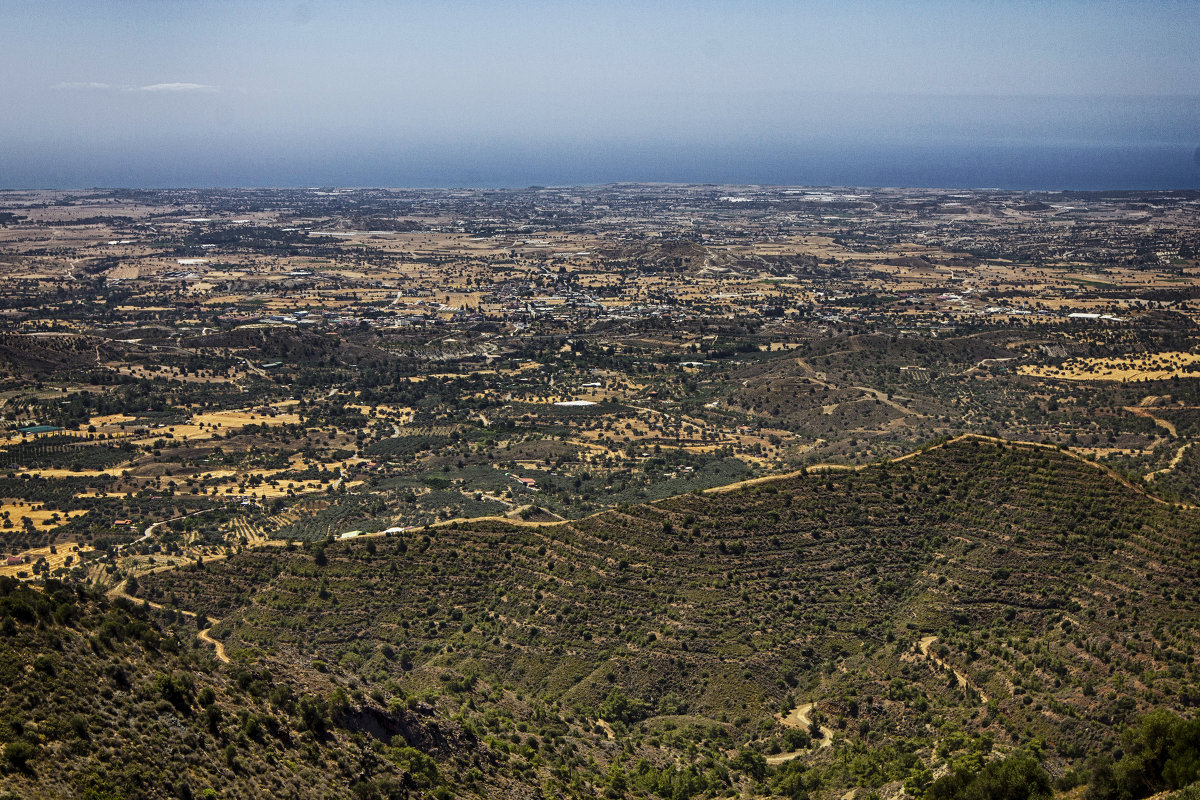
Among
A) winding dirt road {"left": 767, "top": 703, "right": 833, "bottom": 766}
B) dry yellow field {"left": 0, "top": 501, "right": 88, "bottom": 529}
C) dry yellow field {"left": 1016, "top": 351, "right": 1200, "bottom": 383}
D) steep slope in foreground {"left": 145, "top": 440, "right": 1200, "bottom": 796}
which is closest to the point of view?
steep slope in foreground {"left": 145, "top": 440, "right": 1200, "bottom": 796}

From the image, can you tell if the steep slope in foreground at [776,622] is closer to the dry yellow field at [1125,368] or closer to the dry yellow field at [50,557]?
the dry yellow field at [50,557]

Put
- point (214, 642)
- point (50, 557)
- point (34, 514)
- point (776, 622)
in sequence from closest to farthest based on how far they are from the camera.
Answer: point (214, 642) → point (776, 622) → point (50, 557) → point (34, 514)

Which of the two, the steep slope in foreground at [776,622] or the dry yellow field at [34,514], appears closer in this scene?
the steep slope in foreground at [776,622]

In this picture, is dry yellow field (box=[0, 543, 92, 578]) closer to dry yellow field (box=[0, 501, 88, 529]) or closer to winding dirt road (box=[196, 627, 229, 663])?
dry yellow field (box=[0, 501, 88, 529])

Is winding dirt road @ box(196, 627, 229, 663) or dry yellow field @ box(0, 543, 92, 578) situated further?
dry yellow field @ box(0, 543, 92, 578)

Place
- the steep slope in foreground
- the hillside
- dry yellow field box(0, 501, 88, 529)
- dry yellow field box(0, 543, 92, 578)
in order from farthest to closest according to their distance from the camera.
→ dry yellow field box(0, 501, 88, 529) < dry yellow field box(0, 543, 92, 578) < the steep slope in foreground < the hillside

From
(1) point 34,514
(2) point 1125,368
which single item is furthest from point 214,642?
(2) point 1125,368

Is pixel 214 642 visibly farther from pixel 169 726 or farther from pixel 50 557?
pixel 50 557

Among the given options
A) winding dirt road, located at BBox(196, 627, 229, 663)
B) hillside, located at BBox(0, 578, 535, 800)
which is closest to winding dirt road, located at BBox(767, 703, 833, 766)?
hillside, located at BBox(0, 578, 535, 800)

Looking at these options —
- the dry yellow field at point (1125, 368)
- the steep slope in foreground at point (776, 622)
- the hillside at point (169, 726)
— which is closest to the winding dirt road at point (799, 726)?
the steep slope in foreground at point (776, 622)
